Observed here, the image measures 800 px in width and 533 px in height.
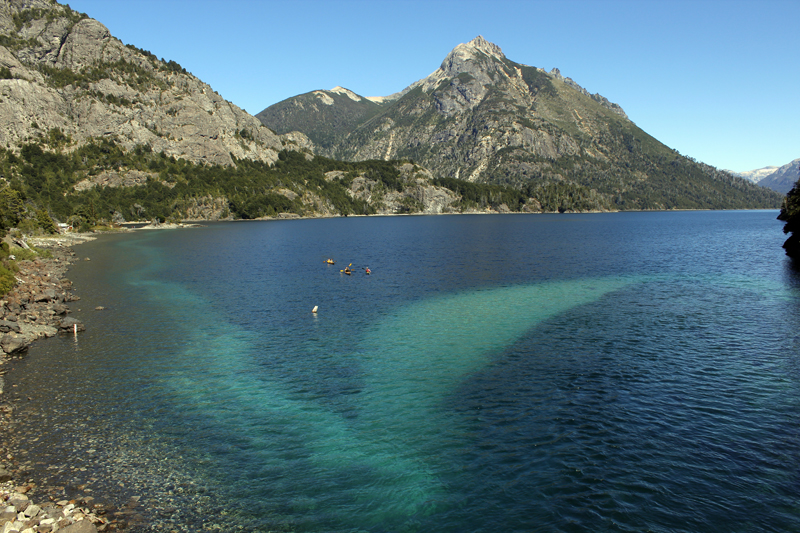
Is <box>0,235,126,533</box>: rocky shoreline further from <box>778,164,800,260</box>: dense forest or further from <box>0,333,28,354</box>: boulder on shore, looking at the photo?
<box>778,164,800,260</box>: dense forest

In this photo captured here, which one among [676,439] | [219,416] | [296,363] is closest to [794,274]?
[676,439]

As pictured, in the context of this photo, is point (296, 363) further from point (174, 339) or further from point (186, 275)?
point (186, 275)

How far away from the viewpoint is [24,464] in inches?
834

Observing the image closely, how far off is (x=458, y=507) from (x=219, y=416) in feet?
51.2

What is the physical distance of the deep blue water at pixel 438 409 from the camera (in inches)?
739

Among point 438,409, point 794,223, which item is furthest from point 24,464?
point 794,223

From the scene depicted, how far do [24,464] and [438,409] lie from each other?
21.2 meters

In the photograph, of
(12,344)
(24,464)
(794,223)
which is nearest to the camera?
(24,464)

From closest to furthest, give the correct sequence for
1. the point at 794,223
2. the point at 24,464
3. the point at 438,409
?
the point at 24,464, the point at 438,409, the point at 794,223

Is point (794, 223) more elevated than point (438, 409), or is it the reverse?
point (794, 223)

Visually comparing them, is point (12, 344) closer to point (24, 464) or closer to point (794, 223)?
point (24, 464)

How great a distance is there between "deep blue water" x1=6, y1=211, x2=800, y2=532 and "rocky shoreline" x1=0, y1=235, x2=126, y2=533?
4.60 feet

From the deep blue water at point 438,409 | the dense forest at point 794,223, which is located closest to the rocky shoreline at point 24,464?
the deep blue water at point 438,409

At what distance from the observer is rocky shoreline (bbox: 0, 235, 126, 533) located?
16609 millimetres
